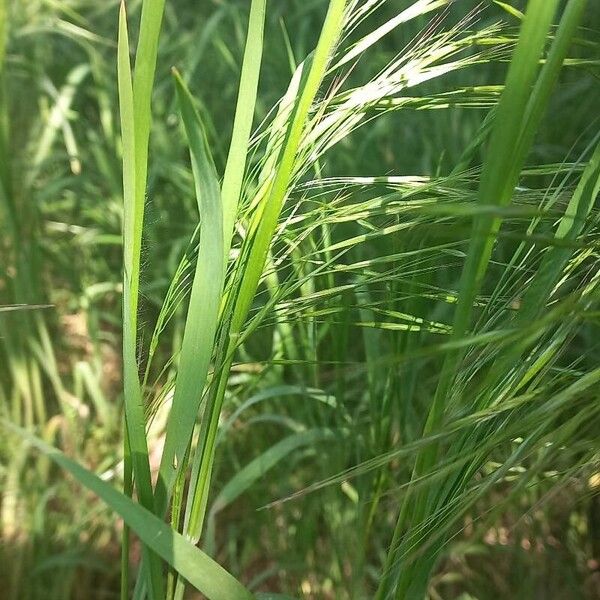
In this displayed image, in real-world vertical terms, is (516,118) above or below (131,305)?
above

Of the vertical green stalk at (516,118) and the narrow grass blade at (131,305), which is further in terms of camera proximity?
the narrow grass blade at (131,305)

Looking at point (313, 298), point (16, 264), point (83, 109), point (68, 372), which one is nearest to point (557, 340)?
point (313, 298)

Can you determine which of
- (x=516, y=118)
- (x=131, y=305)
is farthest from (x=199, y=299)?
(x=516, y=118)

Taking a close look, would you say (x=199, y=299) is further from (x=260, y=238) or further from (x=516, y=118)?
(x=516, y=118)

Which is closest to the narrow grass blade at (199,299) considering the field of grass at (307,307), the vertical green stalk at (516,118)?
the field of grass at (307,307)

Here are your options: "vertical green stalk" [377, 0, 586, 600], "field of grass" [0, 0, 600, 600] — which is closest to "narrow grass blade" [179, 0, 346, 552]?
"field of grass" [0, 0, 600, 600]

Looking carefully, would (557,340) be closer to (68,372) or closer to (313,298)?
(313,298)

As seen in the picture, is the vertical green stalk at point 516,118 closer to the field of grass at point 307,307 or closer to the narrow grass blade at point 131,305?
the field of grass at point 307,307

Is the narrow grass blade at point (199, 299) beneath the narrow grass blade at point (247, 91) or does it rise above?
beneath
